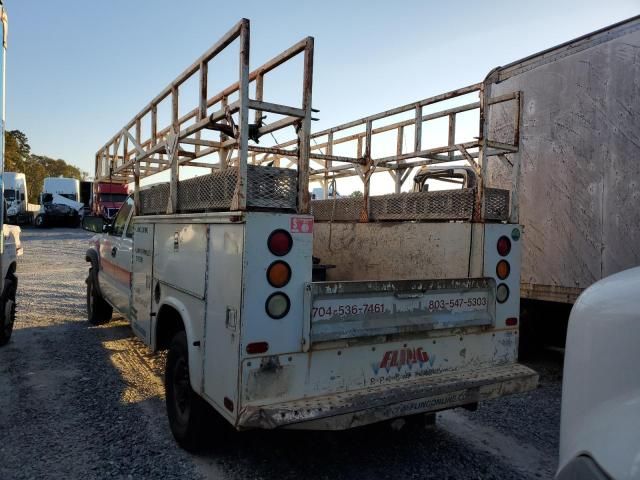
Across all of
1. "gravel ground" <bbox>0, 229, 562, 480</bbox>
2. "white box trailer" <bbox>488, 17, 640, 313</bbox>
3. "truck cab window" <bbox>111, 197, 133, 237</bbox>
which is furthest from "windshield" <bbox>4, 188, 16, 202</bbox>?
"white box trailer" <bbox>488, 17, 640, 313</bbox>

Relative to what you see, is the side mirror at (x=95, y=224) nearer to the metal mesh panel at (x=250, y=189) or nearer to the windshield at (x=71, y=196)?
the metal mesh panel at (x=250, y=189)

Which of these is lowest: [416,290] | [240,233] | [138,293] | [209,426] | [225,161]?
[209,426]

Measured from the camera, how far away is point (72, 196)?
3222 cm

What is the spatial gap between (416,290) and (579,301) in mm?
1573

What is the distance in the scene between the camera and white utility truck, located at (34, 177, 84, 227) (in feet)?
98.9

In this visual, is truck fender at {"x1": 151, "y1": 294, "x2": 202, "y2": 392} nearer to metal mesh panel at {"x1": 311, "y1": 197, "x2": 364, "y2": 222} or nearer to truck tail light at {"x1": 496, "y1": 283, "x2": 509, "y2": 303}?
truck tail light at {"x1": 496, "y1": 283, "x2": 509, "y2": 303}

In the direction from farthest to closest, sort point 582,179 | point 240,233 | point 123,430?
point 582,179, point 123,430, point 240,233

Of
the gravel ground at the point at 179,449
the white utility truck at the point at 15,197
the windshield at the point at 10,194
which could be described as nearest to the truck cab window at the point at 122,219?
the gravel ground at the point at 179,449

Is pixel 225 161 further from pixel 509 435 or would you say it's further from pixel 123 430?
pixel 509 435

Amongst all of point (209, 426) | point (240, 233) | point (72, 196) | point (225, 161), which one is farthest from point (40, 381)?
point (72, 196)

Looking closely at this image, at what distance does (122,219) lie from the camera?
5965 mm

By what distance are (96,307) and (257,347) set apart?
212 inches

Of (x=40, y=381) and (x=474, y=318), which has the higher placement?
(x=474, y=318)

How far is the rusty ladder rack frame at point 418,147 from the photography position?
12.5 feet
